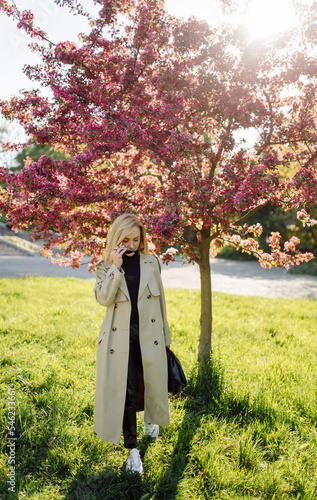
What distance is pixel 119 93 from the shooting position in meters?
3.84

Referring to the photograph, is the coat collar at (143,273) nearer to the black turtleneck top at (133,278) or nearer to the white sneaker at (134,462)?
the black turtleneck top at (133,278)

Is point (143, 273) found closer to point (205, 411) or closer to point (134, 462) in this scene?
point (134, 462)

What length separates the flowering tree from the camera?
344 cm

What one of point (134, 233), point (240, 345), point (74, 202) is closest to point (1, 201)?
point (74, 202)

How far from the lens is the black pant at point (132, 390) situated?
295cm

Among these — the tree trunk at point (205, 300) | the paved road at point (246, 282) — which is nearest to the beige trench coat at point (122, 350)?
the tree trunk at point (205, 300)

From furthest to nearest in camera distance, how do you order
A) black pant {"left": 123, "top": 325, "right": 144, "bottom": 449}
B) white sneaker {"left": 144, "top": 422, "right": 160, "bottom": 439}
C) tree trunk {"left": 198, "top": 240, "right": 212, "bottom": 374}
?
tree trunk {"left": 198, "top": 240, "right": 212, "bottom": 374} → white sneaker {"left": 144, "top": 422, "right": 160, "bottom": 439} → black pant {"left": 123, "top": 325, "right": 144, "bottom": 449}

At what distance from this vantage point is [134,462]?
113 inches

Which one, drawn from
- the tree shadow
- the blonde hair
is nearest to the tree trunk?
the tree shadow

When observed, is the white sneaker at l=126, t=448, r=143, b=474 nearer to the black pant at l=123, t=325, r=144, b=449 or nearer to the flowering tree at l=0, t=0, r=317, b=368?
the black pant at l=123, t=325, r=144, b=449

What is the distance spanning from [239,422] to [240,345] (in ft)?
7.42

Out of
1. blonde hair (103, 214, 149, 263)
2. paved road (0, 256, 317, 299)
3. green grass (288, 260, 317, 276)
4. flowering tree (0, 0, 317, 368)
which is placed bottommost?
paved road (0, 256, 317, 299)

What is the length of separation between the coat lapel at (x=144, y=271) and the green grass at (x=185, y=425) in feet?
4.44

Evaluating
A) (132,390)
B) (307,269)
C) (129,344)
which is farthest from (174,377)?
(307,269)
